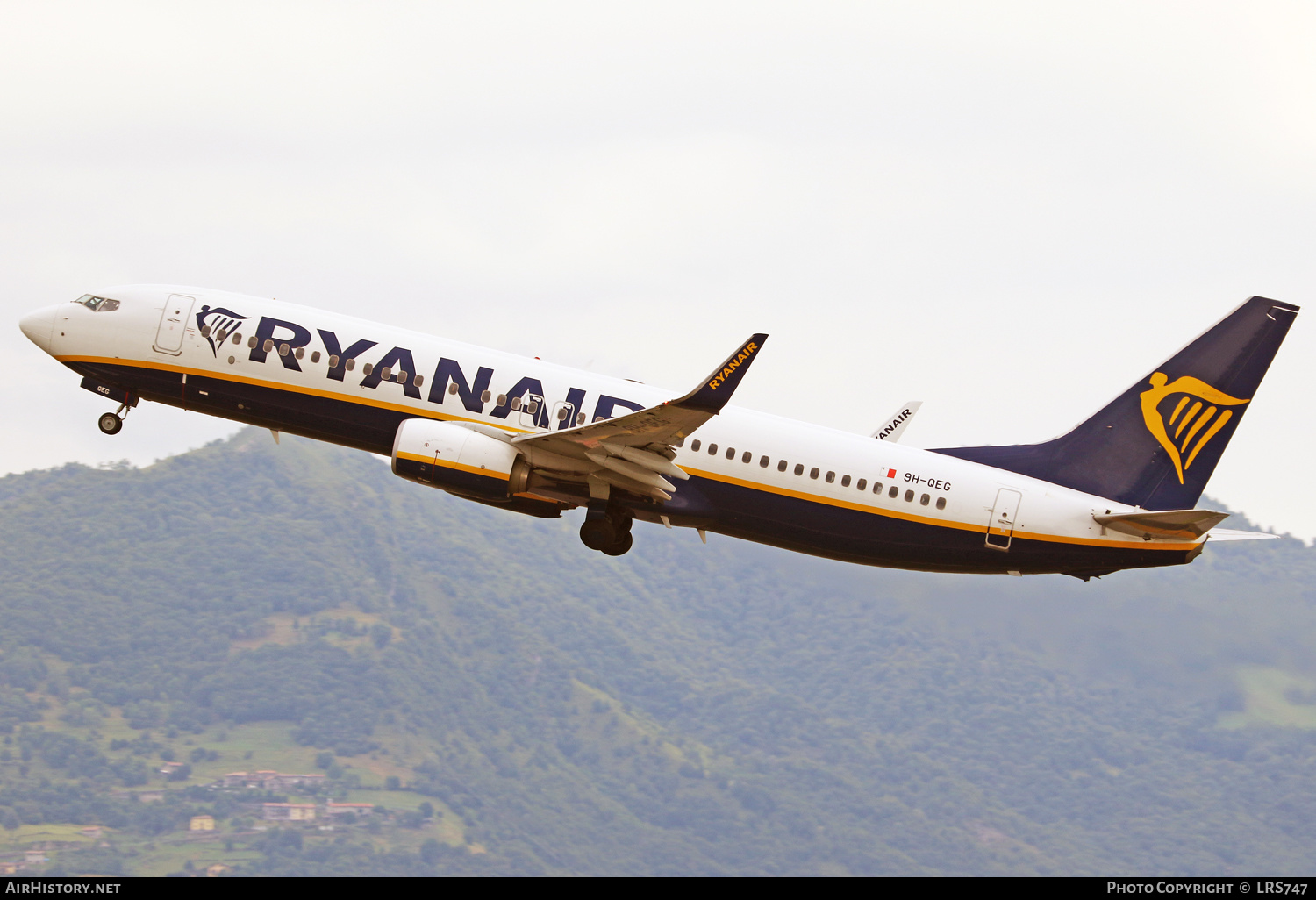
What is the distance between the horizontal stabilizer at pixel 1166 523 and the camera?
39.7m

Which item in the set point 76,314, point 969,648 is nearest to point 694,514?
point 76,314

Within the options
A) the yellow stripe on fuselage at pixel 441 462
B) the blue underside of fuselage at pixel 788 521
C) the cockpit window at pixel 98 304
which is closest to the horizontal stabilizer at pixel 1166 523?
the blue underside of fuselage at pixel 788 521

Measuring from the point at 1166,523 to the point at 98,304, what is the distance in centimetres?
3088

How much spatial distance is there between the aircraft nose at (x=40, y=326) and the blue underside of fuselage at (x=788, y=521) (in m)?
5.10

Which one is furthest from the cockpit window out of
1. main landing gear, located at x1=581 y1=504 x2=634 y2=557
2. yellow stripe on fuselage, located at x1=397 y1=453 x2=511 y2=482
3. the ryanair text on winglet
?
the ryanair text on winglet

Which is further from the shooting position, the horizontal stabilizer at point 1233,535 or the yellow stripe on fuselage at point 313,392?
the yellow stripe on fuselage at point 313,392

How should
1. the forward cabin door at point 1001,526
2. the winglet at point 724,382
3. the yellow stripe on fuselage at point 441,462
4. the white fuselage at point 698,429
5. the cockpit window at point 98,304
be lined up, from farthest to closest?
the cockpit window at point 98,304
the forward cabin door at point 1001,526
the white fuselage at point 698,429
the yellow stripe on fuselage at point 441,462
the winglet at point 724,382

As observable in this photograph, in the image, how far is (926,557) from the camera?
4272 cm

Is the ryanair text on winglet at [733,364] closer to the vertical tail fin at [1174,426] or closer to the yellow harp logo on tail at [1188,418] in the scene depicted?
the vertical tail fin at [1174,426]

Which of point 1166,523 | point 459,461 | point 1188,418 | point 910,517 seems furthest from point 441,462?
point 1188,418

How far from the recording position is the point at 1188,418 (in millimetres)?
43281

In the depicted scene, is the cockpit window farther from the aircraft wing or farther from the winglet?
the winglet

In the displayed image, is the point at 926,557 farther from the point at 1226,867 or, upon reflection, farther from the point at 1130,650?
the point at 1226,867

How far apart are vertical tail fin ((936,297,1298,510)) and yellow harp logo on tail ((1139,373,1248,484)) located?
0.02 meters
